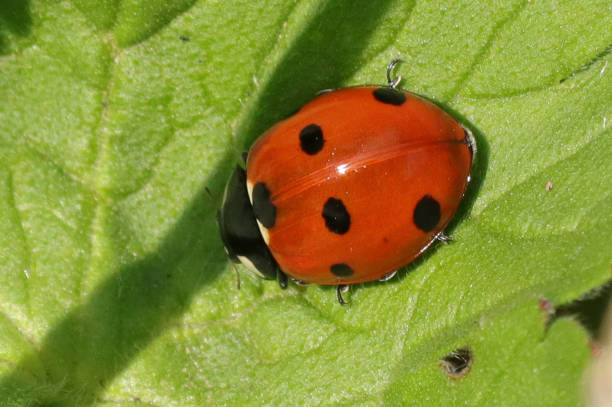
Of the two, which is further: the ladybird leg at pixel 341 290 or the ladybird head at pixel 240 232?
the ladybird head at pixel 240 232

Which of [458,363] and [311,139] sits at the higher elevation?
[311,139]

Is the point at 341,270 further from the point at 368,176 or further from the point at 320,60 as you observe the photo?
the point at 320,60

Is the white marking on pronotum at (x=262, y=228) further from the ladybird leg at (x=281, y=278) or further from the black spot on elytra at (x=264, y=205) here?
the ladybird leg at (x=281, y=278)

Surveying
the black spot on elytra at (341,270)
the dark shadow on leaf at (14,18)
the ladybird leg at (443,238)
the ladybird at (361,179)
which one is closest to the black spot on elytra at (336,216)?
the ladybird at (361,179)

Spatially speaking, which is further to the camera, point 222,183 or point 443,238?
point 222,183

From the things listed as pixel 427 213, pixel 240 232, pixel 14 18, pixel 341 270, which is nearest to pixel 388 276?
pixel 341 270

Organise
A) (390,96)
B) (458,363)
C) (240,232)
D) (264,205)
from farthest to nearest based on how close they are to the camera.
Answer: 1. (240,232)
2. (264,205)
3. (390,96)
4. (458,363)
